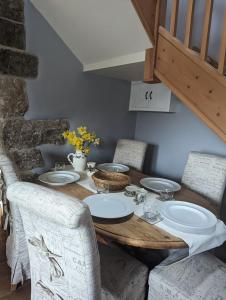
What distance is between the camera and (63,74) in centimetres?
226

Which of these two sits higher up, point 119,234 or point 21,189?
point 21,189

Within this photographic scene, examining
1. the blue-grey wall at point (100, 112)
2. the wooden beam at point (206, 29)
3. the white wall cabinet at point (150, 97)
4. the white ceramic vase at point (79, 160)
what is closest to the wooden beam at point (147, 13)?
the wooden beam at point (206, 29)

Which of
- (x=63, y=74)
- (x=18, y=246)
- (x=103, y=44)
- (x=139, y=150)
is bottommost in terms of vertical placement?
(x=18, y=246)

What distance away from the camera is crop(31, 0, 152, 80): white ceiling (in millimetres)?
1688

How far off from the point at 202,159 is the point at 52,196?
1.47 m

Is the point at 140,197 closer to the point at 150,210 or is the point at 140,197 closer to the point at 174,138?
the point at 150,210

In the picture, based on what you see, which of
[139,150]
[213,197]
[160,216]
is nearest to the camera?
[160,216]

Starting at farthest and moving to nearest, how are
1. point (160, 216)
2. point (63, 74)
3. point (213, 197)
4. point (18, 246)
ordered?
point (63, 74) < point (213, 197) < point (18, 246) < point (160, 216)

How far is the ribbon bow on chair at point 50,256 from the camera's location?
1004mm

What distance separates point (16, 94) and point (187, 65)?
1.37 meters

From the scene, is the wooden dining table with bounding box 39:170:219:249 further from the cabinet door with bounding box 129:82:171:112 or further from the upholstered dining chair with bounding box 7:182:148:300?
the cabinet door with bounding box 129:82:171:112

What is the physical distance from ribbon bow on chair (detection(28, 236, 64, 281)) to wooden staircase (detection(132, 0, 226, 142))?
1085mm

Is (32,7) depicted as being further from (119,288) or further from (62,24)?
(119,288)

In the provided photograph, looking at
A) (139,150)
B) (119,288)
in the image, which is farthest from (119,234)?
(139,150)
